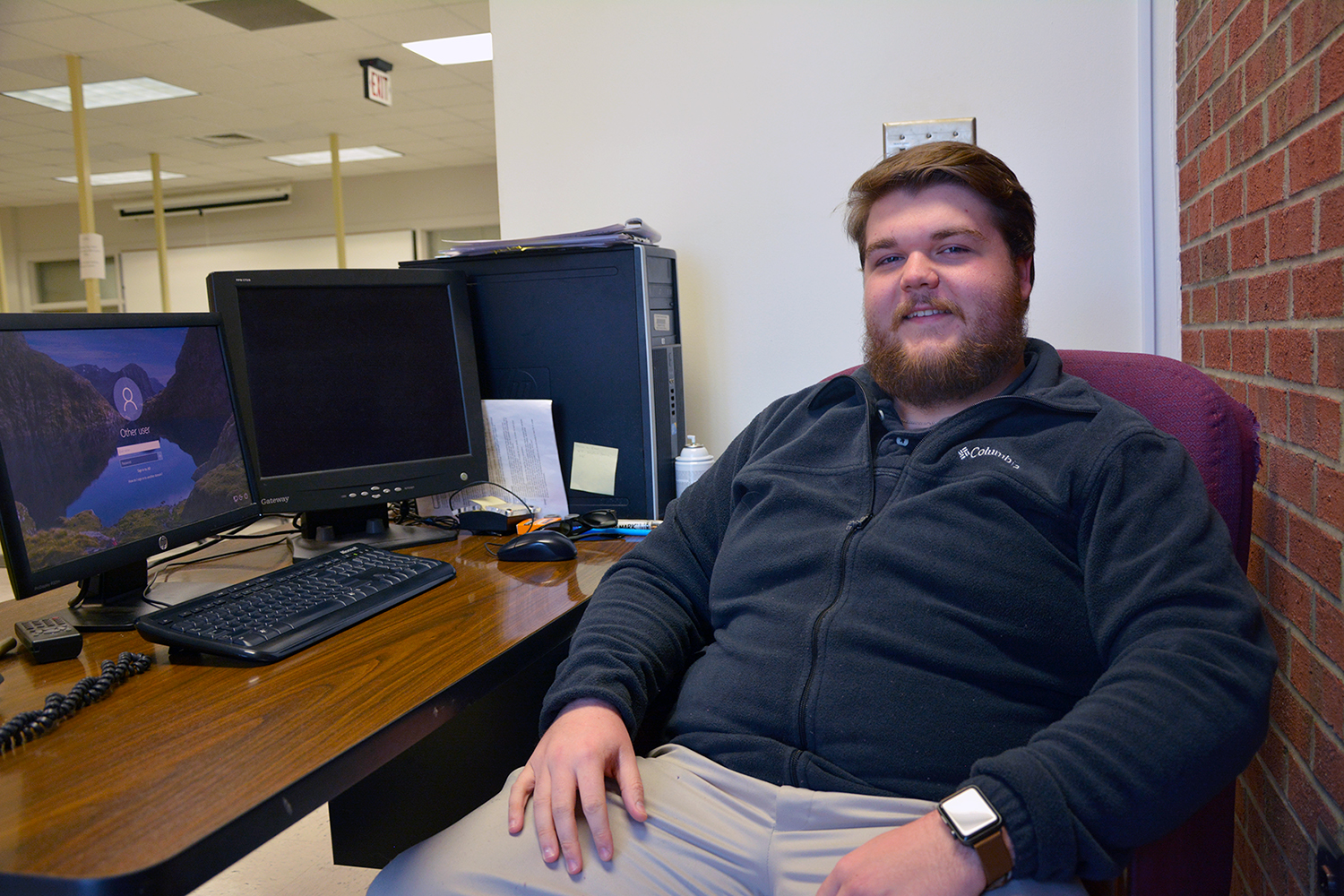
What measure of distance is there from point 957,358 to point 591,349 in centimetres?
78

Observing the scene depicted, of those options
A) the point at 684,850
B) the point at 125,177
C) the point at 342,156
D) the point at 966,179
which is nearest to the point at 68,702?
the point at 684,850

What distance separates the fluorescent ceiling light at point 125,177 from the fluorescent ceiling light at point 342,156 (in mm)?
1153

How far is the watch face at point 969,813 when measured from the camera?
836 mm

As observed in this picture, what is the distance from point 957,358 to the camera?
4.17 ft

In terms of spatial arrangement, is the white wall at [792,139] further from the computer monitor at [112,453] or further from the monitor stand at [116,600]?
the monitor stand at [116,600]

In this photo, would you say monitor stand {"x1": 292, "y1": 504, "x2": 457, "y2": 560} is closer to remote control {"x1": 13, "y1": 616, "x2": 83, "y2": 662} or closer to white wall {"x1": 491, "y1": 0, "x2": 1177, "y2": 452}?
remote control {"x1": 13, "y1": 616, "x2": 83, "y2": 662}

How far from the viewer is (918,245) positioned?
1.32 meters

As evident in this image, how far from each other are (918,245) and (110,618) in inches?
48.3

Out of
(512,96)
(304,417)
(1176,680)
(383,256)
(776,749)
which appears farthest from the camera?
(383,256)

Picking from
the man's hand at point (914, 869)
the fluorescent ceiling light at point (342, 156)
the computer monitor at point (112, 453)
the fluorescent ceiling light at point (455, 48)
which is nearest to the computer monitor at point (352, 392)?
the computer monitor at point (112, 453)

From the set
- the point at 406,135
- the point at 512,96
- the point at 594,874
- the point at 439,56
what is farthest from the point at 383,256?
the point at 594,874

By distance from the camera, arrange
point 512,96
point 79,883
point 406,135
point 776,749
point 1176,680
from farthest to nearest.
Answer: point 406,135
point 512,96
point 776,749
point 1176,680
point 79,883

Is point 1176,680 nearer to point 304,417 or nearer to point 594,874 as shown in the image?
point 594,874

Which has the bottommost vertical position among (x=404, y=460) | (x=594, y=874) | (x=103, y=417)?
(x=594, y=874)
